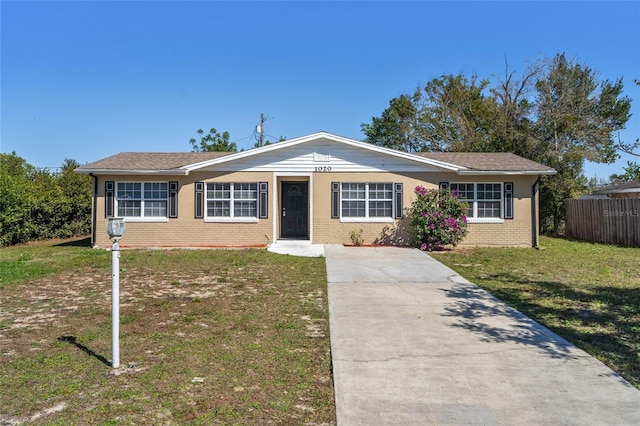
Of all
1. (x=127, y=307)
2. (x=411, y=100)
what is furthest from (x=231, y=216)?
(x=411, y=100)

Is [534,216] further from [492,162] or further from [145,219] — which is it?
[145,219]

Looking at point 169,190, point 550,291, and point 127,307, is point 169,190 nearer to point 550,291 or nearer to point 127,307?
point 127,307

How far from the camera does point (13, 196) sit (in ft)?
52.5

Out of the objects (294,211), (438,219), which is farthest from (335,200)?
(438,219)

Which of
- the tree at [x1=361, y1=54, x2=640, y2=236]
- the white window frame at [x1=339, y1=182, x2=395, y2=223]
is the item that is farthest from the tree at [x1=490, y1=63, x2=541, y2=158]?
the white window frame at [x1=339, y1=182, x2=395, y2=223]

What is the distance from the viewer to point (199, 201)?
48.2 ft

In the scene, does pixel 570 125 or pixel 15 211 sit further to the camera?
pixel 570 125

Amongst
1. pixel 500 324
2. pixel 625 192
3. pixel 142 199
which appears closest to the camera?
pixel 500 324

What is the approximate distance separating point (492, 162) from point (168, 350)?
13.9 meters

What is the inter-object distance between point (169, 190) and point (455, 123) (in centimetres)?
2270

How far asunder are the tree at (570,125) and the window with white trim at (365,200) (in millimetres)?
10256

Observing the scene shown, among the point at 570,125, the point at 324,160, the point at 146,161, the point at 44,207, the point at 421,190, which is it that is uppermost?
the point at 570,125

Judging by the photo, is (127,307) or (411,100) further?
(411,100)

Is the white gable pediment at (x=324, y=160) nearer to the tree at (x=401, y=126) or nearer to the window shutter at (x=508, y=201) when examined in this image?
the window shutter at (x=508, y=201)
